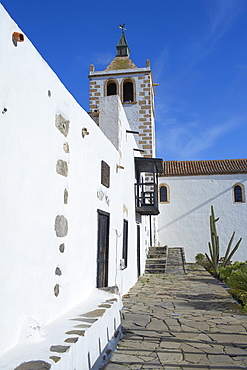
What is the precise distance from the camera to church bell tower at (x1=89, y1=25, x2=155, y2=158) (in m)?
15.6

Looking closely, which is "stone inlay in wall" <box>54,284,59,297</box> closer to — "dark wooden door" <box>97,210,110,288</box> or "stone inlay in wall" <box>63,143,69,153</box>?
"stone inlay in wall" <box>63,143,69,153</box>

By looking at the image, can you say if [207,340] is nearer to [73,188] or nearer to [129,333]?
[129,333]

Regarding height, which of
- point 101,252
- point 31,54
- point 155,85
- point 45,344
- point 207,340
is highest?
point 155,85

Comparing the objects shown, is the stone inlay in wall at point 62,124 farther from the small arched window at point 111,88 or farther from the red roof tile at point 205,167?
the red roof tile at point 205,167

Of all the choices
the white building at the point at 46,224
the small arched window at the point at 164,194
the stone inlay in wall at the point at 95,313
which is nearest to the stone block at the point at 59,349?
the white building at the point at 46,224

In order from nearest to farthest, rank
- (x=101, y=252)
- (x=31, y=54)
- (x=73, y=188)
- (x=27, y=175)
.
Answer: (x=27, y=175) < (x=31, y=54) < (x=73, y=188) < (x=101, y=252)

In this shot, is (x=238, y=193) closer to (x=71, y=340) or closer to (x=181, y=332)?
(x=181, y=332)

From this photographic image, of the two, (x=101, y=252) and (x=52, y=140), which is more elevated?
(x=52, y=140)

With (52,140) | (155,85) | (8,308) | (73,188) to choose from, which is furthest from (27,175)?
(155,85)

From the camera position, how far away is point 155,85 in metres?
18.3

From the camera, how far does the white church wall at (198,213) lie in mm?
18844

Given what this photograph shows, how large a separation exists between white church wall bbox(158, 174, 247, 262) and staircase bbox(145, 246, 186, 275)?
3.47 m

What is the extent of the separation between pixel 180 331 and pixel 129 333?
0.73m

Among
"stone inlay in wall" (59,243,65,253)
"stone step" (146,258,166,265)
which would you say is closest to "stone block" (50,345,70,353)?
"stone inlay in wall" (59,243,65,253)
